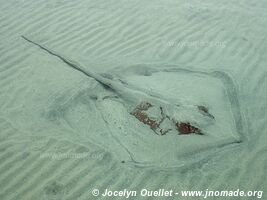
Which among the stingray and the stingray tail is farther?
the stingray tail

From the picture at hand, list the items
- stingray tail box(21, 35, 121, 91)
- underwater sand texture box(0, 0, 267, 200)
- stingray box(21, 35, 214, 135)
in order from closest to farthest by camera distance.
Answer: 1. underwater sand texture box(0, 0, 267, 200)
2. stingray box(21, 35, 214, 135)
3. stingray tail box(21, 35, 121, 91)

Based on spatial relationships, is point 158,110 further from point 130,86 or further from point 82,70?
point 82,70

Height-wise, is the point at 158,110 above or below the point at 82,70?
below

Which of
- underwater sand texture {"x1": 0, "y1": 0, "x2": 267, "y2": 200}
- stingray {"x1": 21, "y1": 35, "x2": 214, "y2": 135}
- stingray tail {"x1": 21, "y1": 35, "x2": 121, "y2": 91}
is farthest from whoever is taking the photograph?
stingray tail {"x1": 21, "y1": 35, "x2": 121, "y2": 91}

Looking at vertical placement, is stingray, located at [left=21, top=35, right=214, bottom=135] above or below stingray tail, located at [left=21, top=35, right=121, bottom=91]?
below

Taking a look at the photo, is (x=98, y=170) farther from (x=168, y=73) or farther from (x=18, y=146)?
(x=168, y=73)

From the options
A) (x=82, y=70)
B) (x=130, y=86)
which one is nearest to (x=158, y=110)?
(x=130, y=86)
